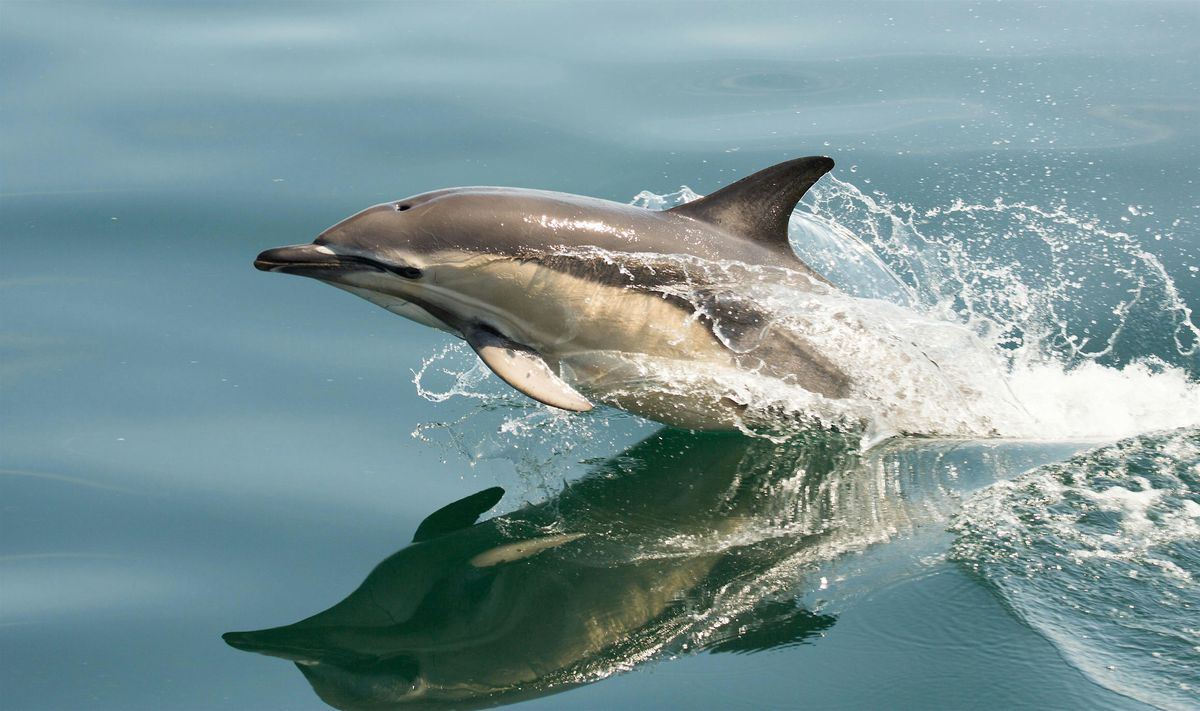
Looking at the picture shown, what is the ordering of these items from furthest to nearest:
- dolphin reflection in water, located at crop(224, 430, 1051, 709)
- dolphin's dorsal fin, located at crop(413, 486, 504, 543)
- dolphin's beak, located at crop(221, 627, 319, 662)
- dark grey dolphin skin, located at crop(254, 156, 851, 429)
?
dark grey dolphin skin, located at crop(254, 156, 851, 429), dolphin's dorsal fin, located at crop(413, 486, 504, 543), dolphin's beak, located at crop(221, 627, 319, 662), dolphin reflection in water, located at crop(224, 430, 1051, 709)

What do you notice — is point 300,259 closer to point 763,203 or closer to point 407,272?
point 407,272

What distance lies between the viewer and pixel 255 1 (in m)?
11.3

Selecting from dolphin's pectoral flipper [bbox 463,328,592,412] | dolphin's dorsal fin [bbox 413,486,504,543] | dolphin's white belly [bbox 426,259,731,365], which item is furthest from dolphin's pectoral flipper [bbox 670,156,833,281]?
dolphin's dorsal fin [bbox 413,486,504,543]

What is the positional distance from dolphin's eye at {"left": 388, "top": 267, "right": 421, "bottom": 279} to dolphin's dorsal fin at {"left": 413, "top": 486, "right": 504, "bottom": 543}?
95 cm

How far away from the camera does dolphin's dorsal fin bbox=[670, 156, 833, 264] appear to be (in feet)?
19.6

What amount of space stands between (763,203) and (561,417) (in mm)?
1347

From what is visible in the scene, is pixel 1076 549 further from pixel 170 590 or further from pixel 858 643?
pixel 170 590

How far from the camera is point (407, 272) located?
19.9 ft

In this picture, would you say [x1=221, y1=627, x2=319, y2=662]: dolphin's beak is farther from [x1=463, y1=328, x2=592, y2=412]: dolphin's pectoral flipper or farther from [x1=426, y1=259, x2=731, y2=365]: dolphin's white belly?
[x1=426, y1=259, x2=731, y2=365]: dolphin's white belly

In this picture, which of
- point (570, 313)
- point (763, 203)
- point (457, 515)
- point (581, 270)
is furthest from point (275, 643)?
point (763, 203)

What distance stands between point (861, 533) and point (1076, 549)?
0.77 m

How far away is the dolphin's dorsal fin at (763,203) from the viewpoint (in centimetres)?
598

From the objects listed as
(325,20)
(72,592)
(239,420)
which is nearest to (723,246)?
(239,420)

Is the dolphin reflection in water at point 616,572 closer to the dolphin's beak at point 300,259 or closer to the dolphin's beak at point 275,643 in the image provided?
the dolphin's beak at point 275,643
